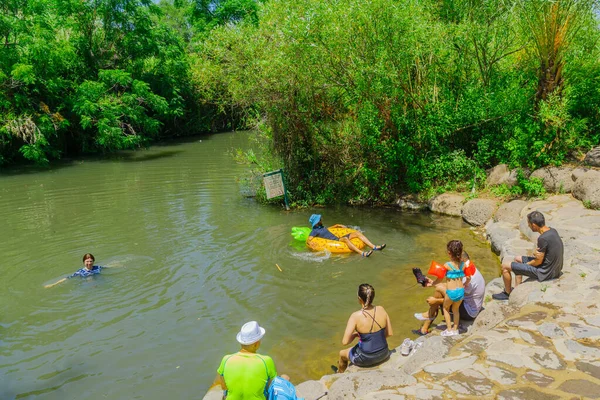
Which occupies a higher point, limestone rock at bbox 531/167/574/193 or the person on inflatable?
limestone rock at bbox 531/167/574/193

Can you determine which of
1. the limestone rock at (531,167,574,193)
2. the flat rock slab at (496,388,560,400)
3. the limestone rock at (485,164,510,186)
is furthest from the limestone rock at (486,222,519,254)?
the flat rock slab at (496,388,560,400)

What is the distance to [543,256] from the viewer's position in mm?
6773

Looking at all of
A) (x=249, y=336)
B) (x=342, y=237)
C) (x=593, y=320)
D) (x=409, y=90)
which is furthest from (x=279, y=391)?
(x=409, y=90)

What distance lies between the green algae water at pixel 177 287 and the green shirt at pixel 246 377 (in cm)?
188

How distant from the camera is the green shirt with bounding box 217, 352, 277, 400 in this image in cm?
461

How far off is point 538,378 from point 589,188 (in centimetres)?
757

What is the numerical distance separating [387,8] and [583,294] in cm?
842

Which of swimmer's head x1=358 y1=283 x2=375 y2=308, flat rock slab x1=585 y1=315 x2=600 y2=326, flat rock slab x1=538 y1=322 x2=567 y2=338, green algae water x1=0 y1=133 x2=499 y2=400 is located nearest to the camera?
flat rock slab x1=538 y1=322 x2=567 y2=338

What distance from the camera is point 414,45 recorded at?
12.4m

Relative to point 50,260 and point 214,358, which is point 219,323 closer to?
point 214,358

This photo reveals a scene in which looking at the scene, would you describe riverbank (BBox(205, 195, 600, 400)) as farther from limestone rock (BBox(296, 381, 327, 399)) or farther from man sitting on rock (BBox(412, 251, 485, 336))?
man sitting on rock (BBox(412, 251, 485, 336))

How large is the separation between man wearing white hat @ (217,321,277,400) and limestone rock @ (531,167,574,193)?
996 cm

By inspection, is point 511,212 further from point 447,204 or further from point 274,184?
point 274,184

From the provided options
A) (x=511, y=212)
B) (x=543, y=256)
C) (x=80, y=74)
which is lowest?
(x=511, y=212)
